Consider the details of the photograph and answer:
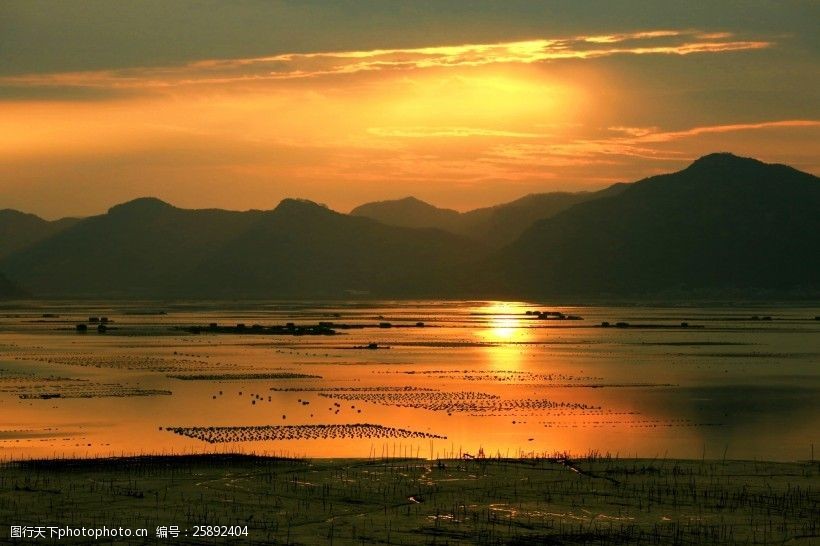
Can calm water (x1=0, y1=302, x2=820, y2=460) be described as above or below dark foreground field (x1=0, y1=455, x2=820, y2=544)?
above

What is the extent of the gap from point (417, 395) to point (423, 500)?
1125 inches

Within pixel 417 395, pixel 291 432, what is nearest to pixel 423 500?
pixel 291 432

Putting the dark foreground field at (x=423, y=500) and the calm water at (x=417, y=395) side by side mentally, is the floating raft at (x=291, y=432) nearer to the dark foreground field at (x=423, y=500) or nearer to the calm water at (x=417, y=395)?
the calm water at (x=417, y=395)

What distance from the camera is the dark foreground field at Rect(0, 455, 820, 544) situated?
2492cm

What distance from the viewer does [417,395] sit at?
57.1 m

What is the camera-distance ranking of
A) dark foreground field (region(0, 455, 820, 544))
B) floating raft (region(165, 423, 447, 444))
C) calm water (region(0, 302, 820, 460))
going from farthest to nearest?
floating raft (region(165, 423, 447, 444)), calm water (region(0, 302, 820, 460)), dark foreground field (region(0, 455, 820, 544))

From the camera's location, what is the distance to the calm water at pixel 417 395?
4038 centimetres

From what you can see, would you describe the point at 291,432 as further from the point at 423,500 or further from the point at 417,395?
the point at 417,395

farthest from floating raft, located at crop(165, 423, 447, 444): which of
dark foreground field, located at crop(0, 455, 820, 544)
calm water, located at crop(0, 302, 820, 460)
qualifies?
dark foreground field, located at crop(0, 455, 820, 544)

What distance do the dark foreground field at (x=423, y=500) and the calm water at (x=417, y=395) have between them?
184 inches

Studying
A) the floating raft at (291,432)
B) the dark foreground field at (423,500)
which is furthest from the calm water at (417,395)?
the dark foreground field at (423,500)

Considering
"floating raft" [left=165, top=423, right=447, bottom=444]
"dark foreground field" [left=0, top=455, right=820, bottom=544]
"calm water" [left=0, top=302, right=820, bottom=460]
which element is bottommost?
"dark foreground field" [left=0, top=455, right=820, bottom=544]

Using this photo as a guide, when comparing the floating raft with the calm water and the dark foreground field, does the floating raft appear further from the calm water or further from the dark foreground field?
the dark foreground field

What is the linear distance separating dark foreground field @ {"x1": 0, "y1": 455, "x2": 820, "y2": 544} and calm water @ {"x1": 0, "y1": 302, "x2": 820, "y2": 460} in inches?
184
